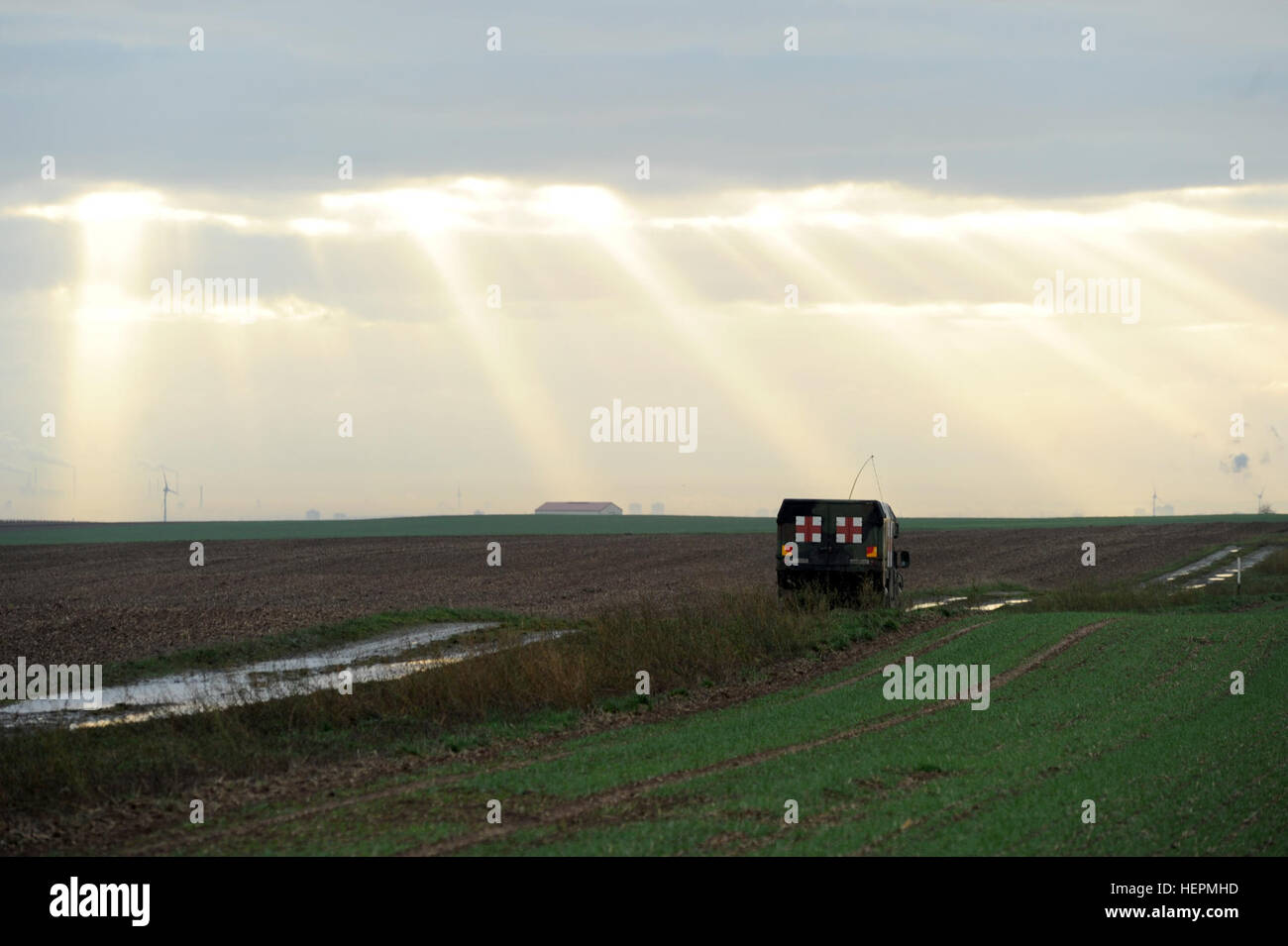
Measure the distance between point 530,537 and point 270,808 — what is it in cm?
9274

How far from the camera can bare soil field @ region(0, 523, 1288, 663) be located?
31731 mm

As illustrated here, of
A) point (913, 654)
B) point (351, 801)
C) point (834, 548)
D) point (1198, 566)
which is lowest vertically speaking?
point (1198, 566)

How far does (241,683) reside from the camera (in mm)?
22250

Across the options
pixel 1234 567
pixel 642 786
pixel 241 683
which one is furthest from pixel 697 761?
pixel 1234 567

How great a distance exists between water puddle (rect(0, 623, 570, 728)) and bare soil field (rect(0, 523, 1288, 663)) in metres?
3.22

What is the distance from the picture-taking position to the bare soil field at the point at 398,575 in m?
31.7

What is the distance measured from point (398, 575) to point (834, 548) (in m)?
32.7

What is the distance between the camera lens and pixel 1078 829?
10.1 m

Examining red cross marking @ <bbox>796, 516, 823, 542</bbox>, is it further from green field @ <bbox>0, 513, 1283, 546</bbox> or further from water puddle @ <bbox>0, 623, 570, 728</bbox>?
green field @ <bbox>0, 513, 1283, 546</bbox>

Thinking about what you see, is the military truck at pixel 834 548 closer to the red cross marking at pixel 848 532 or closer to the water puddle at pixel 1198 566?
the red cross marking at pixel 848 532

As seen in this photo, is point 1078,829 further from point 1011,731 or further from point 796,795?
point 1011,731

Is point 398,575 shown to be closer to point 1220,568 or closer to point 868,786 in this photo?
point 1220,568
